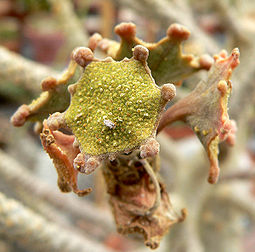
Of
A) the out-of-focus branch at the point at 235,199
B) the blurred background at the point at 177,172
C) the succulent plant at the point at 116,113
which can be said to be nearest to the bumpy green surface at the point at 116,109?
the succulent plant at the point at 116,113

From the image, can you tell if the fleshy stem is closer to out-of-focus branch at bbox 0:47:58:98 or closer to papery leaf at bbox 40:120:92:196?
papery leaf at bbox 40:120:92:196

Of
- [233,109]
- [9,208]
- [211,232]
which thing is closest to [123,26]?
[9,208]

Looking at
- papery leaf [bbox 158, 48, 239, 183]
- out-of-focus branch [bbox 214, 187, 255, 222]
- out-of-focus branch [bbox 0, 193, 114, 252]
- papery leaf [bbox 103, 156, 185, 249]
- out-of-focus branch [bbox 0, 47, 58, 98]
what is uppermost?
out-of-focus branch [bbox 214, 187, 255, 222]

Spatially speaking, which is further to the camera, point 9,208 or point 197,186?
point 197,186

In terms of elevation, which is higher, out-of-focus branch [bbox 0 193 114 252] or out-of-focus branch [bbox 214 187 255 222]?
out-of-focus branch [bbox 214 187 255 222]

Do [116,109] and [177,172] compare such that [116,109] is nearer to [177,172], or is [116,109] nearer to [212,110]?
[212,110]

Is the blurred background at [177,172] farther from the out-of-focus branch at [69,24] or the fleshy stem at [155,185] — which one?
the fleshy stem at [155,185]

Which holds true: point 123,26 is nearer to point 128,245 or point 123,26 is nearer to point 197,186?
point 197,186

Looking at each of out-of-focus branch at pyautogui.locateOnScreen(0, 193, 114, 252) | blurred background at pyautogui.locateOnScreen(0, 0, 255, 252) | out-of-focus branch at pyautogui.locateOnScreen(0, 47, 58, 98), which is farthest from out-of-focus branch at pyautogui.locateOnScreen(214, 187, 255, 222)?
out-of-focus branch at pyautogui.locateOnScreen(0, 47, 58, 98)
